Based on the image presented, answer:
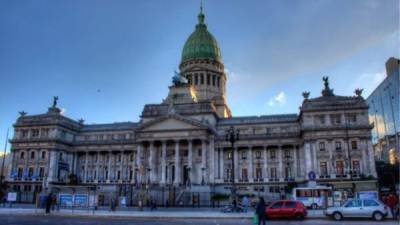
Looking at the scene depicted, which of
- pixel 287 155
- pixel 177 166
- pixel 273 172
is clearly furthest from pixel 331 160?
pixel 177 166

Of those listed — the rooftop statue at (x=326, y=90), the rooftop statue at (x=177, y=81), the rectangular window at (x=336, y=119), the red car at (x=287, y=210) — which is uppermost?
the rooftop statue at (x=177, y=81)

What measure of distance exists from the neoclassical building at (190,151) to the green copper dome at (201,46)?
14793mm

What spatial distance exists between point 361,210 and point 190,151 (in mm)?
44292

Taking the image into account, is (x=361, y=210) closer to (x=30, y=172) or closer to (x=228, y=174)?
(x=228, y=174)

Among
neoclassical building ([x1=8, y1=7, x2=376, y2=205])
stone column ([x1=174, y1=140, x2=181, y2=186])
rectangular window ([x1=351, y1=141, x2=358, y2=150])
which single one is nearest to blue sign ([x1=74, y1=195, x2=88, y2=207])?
neoclassical building ([x1=8, y1=7, x2=376, y2=205])

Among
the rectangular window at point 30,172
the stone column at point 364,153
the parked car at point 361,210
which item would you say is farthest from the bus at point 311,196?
the rectangular window at point 30,172

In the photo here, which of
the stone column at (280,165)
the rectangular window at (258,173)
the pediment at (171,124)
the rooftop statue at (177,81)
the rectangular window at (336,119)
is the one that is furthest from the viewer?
the rooftop statue at (177,81)

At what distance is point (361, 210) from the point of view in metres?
29.6

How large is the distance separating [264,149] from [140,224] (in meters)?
51.1

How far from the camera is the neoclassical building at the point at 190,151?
63719 millimetres

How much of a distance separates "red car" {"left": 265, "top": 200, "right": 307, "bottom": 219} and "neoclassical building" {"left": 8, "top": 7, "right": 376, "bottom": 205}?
79.3ft

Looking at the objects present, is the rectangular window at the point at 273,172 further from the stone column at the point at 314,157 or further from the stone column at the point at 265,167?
the stone column at the point at 314,157

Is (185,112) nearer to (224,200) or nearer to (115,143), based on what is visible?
(115,143)

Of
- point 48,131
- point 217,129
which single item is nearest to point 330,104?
point 217,129
